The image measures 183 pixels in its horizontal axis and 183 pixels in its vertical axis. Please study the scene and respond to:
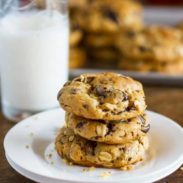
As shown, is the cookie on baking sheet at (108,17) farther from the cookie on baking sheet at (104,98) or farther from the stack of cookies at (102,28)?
the cookie on baking sheet at (104,98)

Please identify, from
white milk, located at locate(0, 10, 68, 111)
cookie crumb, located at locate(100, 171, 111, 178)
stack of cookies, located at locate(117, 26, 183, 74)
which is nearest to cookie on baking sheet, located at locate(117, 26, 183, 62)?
stack of cookies, located at locate(117, 26, 183, 74)

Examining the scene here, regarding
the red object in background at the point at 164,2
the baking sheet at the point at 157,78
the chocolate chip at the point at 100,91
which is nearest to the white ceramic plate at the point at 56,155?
the chocolate chip at the point at 100,91

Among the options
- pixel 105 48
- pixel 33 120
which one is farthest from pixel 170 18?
pixel 33 120

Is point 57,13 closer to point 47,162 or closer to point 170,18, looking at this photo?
point 47,162

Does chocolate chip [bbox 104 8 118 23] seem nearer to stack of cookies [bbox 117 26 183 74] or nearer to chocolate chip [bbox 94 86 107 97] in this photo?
stack of cookies [bbox 117 26 183 74]

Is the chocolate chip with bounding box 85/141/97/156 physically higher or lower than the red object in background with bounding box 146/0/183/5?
higher

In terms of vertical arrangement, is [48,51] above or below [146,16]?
above

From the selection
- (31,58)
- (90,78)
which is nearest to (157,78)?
(31,58)
